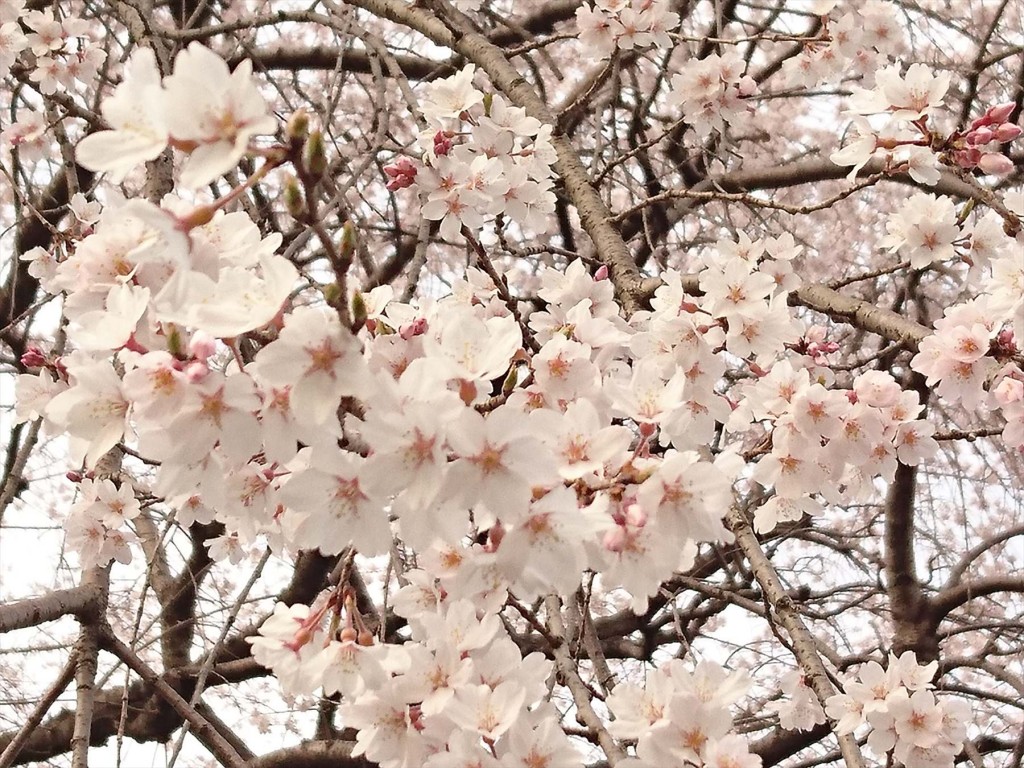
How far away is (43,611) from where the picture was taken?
171cm

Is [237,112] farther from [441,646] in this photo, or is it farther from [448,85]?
[448,85]

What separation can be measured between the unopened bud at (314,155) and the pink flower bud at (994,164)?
49.3 inches

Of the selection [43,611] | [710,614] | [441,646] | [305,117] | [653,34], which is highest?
[653,34]

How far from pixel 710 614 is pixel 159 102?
3.38 meters

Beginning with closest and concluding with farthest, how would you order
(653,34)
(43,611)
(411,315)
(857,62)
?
(411,315) < (43,611) < (653,34) < (857,62)

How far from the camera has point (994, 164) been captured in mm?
1400

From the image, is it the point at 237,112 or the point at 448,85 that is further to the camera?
the point at 448,85

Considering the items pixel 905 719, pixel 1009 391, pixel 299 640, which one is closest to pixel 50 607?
pixel 299 640

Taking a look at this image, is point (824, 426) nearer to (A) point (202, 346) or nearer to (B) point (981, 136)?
(B) point (981, 136)

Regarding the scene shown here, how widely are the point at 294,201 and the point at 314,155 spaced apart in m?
0.04

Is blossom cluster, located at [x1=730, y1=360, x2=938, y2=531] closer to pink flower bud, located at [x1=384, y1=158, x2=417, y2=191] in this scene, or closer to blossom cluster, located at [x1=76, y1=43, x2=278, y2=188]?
pink flower bud, located at [x1=384, y1=158, x2=417, y2=191]

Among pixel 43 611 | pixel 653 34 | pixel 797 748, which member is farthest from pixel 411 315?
pixel 797 748

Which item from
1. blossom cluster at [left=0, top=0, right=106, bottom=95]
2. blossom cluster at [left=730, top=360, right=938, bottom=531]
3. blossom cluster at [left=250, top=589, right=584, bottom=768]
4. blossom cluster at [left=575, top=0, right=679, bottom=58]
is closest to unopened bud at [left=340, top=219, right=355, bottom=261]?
blossom cluster at [left=250, top=589, right=584, bottom=768]

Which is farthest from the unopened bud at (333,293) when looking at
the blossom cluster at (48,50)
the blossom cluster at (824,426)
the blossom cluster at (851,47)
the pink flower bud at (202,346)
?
the blossom cluster at (48,50)
